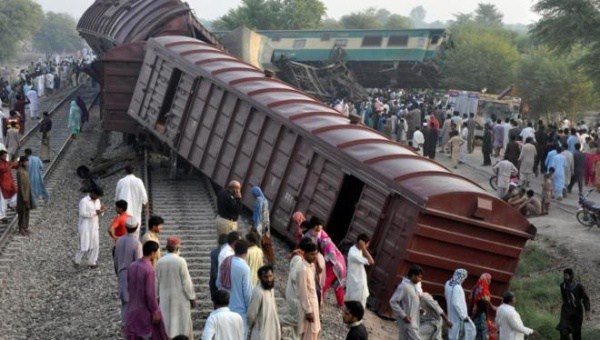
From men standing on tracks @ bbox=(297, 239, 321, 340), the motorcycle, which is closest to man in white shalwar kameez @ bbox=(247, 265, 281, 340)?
men standing on tracks @ bbox=(297, 239, 321, 340)

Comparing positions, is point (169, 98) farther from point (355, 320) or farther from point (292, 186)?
point (355, 320)

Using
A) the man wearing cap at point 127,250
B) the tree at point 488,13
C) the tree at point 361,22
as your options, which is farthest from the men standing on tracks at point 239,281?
the tree at point 488,13

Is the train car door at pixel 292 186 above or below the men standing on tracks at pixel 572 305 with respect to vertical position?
above

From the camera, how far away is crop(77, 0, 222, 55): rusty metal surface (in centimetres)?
2553

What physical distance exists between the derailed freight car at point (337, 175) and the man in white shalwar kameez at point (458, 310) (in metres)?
1.58

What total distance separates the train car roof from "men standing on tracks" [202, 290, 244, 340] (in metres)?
4.65

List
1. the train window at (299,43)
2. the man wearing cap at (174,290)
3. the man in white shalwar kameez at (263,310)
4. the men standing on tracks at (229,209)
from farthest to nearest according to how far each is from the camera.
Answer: the train window at (299,43) → the men standing on tracks at (229,209) → the man wearing cap at (174,290) → the man in white shalwar kameez at (263,310)

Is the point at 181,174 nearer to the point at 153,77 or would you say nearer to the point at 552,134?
the point at 153,77

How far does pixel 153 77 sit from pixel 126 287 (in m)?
11.9

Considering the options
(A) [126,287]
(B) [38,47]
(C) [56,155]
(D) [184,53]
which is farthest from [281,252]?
(B) [38,47]

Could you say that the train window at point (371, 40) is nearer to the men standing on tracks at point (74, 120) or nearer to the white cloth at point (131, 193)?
the men standing on tracks at point (74, 120)

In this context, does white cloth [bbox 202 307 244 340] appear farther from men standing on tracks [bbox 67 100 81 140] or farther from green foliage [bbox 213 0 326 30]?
green foliage [bbox 213 0 326 30]

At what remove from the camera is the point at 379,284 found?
12.2m

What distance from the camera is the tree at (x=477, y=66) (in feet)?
139
